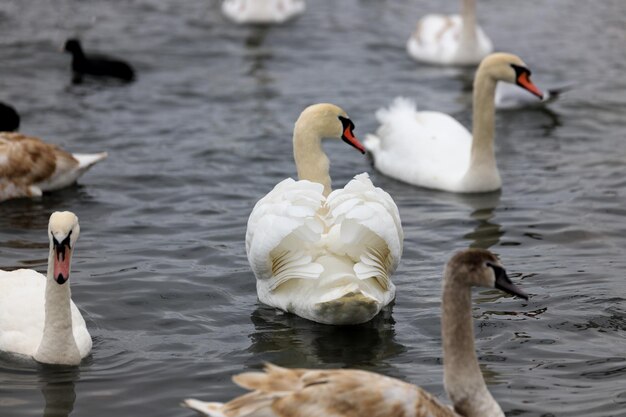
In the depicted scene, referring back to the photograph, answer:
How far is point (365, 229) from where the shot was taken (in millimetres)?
7887

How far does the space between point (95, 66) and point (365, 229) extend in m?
8.24

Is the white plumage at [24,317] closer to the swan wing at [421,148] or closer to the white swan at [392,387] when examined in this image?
the white swan at [392,387]

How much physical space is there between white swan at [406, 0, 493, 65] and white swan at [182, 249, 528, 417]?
422 inches

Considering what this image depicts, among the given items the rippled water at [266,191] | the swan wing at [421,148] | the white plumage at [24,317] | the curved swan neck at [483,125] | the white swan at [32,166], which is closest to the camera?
the rippled water at [266,191]

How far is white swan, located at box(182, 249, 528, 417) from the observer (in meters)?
5.54

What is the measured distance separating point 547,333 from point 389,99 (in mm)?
7146

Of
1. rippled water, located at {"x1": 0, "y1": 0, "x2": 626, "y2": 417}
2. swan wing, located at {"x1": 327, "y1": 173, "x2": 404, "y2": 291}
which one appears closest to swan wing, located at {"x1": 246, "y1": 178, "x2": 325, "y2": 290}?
swan wing, located at {"x1": 327, "y1": 173, "x2": 404, "y2": 291}

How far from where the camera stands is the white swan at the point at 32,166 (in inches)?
434

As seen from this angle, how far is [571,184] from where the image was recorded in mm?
11578

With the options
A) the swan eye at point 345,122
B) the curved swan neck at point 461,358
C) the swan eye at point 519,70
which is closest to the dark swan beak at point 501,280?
the curved swan neck at point 461,358

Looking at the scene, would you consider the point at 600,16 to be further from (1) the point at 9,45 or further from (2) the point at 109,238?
(2) the point at 109,238

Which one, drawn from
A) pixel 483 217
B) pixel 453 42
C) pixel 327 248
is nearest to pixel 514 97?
pixel 453 42

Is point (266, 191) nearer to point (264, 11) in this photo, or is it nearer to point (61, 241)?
point (61, 241)

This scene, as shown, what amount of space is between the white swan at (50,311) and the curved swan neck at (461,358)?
2400 millimetres
